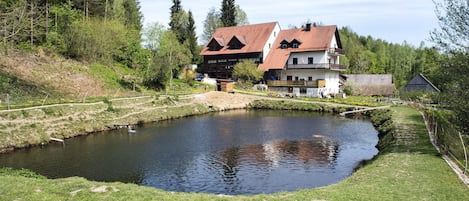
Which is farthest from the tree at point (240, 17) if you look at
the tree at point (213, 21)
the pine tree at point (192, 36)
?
the pine tree at point (192, 36)

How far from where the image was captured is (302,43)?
196 feet

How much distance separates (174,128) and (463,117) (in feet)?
77.5

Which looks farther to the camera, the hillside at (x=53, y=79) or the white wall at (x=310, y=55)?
the white wall at (x=310, y=55)

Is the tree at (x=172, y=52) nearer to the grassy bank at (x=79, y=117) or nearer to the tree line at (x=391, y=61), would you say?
the grassy bank at (x=79, y=117)

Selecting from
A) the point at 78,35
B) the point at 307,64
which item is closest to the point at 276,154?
the point at 78,35

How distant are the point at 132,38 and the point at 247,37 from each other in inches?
819

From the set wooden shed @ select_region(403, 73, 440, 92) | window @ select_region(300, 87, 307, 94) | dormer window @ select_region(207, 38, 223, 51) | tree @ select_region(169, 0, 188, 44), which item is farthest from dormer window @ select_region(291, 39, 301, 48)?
tree @ select_region(169, 0, 188, 44)

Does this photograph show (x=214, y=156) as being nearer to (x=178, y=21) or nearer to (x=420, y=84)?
(x=420, y=84)

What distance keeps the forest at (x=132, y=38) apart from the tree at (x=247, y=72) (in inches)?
373

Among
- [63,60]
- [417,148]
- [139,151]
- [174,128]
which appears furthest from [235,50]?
[417,148]

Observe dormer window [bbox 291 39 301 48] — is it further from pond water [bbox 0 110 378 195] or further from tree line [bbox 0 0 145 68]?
pond water [bbox 0 110 378 195]

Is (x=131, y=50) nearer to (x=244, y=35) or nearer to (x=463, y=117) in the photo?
(x=244, y=35)

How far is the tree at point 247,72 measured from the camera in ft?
190

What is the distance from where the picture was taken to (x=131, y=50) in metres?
55.4
